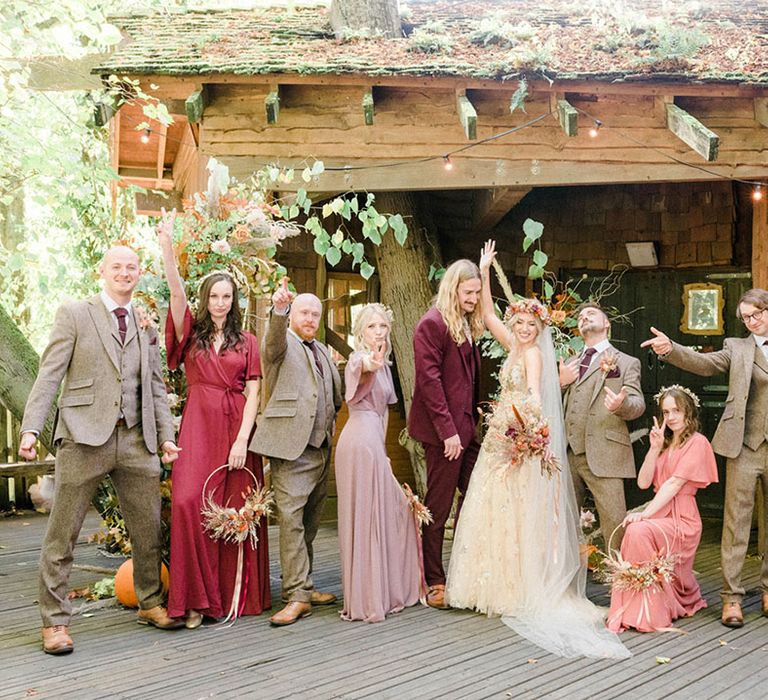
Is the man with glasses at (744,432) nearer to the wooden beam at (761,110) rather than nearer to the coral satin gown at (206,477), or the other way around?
the wooden beam at (761,110)

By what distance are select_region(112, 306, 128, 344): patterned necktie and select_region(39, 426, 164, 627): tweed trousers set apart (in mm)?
507

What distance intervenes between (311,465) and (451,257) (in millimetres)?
4516

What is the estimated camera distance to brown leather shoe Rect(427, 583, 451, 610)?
16.8ft

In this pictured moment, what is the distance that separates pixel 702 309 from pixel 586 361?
10.7 feet

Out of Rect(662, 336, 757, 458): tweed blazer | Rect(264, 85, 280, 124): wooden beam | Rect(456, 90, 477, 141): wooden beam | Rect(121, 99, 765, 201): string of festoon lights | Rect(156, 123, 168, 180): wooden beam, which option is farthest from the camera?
Rect(156, 123, 168, 180): wooden beam

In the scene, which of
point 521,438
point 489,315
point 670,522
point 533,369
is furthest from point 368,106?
point 670,522

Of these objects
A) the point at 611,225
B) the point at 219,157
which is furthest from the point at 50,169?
the point at 611,225

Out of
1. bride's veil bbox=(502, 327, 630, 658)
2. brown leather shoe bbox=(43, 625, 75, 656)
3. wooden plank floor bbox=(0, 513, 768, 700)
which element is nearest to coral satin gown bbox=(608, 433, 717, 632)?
wooden plank floor bbox=(0, 513, 768, 700)

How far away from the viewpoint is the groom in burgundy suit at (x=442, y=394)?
5.12m

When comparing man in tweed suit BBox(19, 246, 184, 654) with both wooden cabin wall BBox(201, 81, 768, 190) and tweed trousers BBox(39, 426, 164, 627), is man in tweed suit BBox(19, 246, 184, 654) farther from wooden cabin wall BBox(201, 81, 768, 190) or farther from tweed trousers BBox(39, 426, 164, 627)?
wooden cabin wall BBox(201, 81, 768, 190)

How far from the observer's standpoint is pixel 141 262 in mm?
5352

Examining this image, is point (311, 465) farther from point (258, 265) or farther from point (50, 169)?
point (50, 169)

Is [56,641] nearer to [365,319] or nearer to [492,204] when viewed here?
[365,319]

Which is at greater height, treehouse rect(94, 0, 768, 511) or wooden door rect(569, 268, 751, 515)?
treehouse rect(94, 0, 768, 511)
